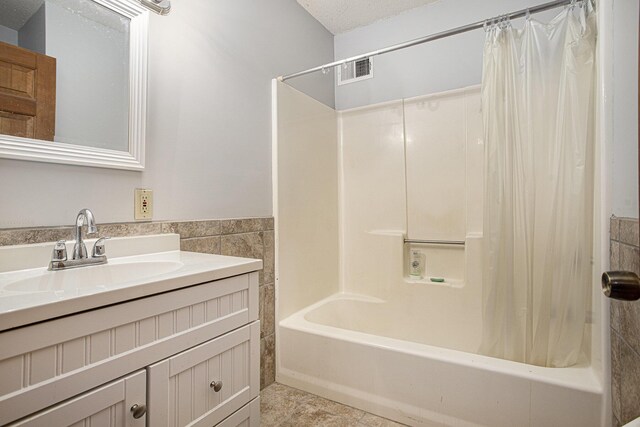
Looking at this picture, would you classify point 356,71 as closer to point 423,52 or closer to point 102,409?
point 423,52

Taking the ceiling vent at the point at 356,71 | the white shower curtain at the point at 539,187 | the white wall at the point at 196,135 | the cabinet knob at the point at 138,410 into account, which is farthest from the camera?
the ceiling vent at the point at 356,71

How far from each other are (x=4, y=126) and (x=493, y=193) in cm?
183

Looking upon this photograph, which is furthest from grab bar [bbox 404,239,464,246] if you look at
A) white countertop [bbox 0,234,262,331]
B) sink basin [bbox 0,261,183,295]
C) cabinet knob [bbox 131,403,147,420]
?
cabinet knob [bbox 131,403,147,420]

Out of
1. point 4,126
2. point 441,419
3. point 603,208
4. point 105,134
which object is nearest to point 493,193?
point 603,208

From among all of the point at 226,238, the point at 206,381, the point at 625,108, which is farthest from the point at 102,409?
the point at 625,108

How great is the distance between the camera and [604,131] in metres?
1.14

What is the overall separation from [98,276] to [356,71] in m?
2.18

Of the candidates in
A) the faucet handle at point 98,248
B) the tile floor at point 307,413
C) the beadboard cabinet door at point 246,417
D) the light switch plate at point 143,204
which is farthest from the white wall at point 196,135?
the tile floor at point 307,413

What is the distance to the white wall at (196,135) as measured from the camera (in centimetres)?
102

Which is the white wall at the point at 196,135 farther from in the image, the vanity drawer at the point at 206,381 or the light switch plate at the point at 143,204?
the vanity drawer at the point at 206,381

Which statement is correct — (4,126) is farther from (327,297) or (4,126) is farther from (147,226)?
(327,297)

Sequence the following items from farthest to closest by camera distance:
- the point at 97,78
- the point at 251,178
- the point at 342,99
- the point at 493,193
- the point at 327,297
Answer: the point at 342,99 < the point at 327,297 < the point at 251,178 < the point at 493,193 < the point at 97,78

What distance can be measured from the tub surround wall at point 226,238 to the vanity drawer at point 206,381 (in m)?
0.55

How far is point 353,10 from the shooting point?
2.23 metres
